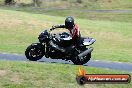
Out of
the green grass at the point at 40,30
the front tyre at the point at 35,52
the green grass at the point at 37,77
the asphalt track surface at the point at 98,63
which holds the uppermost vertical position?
the green grass at the point at 37,77

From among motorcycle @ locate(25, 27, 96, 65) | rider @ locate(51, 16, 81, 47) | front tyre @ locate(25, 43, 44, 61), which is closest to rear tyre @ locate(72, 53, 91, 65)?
motorcycle @ locate(25, 27, 96, 65)

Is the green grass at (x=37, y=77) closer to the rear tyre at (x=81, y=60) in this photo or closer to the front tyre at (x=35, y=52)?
the rear tyre at (x=81, y=60)

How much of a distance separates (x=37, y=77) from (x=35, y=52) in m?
4.87

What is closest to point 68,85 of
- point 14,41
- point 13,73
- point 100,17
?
point 13,73

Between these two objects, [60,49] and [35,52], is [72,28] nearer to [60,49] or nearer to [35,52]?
[60,49]

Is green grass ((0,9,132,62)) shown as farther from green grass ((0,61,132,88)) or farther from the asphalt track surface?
green grass ((0,61,132,88))

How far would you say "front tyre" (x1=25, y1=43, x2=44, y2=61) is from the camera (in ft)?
59.8

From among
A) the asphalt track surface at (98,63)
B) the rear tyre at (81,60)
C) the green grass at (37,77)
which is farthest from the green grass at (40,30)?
the green grass at (37,77)

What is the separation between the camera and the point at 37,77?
1355cm

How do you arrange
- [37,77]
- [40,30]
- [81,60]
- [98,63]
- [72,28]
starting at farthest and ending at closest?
[40,30], [98,63], [81,60], [72,28], [37,77]

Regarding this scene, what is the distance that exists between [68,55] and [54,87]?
17.3 ft

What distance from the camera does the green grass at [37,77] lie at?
13016 millimetres

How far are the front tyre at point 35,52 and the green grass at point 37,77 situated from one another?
10.7 feet

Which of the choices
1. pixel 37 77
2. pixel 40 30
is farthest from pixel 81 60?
pixel 40 30
